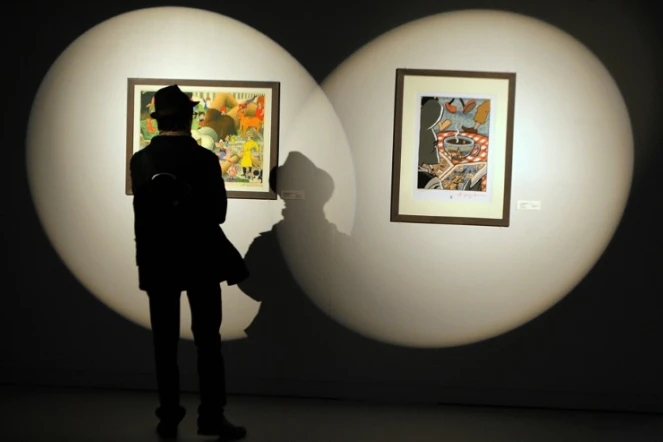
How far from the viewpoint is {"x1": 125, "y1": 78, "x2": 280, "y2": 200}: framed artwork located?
452cm

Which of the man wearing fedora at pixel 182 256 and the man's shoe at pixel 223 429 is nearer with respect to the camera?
the man wearing fedora at pixel 182 256

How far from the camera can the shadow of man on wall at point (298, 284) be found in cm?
455

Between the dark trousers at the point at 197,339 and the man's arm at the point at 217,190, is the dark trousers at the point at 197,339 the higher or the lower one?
the lower one

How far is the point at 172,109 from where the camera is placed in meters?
3.63

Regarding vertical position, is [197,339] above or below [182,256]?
below

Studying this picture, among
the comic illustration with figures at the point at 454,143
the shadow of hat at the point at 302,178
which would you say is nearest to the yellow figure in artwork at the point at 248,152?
the shadow of hat at the point at 302,178

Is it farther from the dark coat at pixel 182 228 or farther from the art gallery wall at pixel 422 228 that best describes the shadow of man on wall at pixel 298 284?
the dark coat at pixel 182 228

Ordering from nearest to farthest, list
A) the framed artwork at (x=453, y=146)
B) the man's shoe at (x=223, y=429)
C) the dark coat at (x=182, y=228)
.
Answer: the dark coat at (x=182, y=228)
the man's shoe at (x=223, y=429)
the framed artwork at (x=453, y=146)

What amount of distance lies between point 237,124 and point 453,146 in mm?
1287

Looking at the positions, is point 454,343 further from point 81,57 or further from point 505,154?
point 81,57

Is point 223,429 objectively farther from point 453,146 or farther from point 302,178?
point 453,146

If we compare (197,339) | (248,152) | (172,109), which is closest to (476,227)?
(248,152)

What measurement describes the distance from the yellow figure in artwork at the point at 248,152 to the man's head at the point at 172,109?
34.1 inches

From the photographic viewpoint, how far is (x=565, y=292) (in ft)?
14.8
